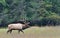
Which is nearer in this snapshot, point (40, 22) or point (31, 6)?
point (40, 22)

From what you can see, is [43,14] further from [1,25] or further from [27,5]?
[1,25]

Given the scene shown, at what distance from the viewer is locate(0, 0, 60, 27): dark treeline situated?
101 feet

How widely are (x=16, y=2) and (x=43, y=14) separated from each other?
12.9 feet

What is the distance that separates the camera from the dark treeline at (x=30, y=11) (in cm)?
3072

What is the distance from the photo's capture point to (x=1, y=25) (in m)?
29.4

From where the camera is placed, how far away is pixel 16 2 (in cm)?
3362

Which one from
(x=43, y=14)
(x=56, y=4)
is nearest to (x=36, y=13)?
(x=43, y=14)

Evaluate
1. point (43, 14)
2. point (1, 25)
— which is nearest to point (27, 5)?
point (43, 14)

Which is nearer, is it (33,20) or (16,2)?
(33,20)

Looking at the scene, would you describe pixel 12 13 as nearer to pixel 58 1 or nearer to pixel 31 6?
pixel 31 6

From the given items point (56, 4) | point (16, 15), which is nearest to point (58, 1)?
point (56, 4)

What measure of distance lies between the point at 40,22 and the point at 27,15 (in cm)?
267

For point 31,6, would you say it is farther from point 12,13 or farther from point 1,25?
point 1,25

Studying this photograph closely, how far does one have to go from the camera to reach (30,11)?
32188mm
